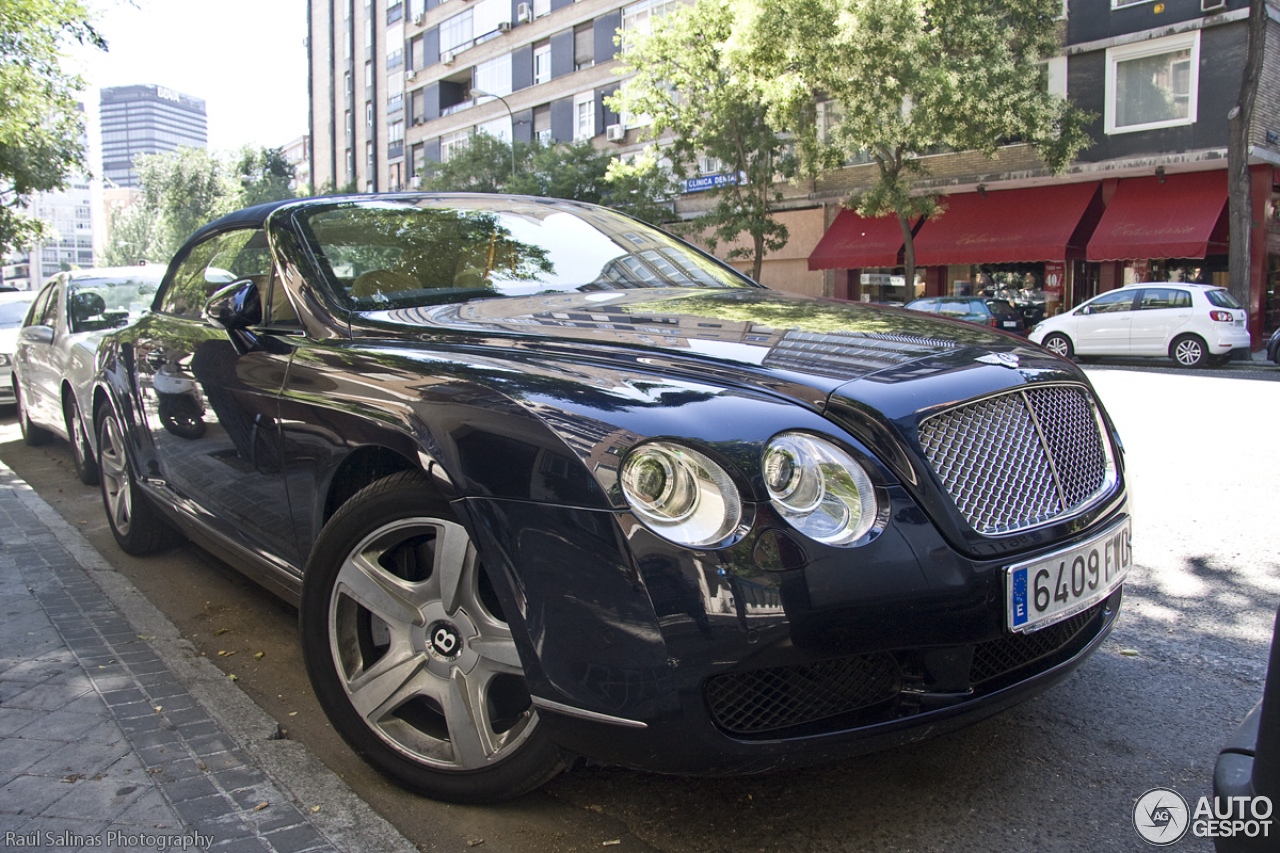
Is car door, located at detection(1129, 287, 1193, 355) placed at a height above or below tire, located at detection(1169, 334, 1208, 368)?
above

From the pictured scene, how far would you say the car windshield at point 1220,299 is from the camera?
16.7m

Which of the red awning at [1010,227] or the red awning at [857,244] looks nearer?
the red awning at [1010,227]

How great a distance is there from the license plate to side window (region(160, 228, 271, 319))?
2595mm

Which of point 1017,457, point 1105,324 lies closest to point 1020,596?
point 1017,457

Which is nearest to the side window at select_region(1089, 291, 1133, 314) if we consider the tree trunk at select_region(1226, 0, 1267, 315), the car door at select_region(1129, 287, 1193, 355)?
the car door at select_region(1129, 287, 1193, 355)

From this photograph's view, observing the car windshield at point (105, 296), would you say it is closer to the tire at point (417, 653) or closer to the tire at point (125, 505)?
the tire at point (125, 505)

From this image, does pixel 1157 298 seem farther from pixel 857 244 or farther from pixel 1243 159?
pixel 857 244

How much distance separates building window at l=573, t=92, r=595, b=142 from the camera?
35438mm

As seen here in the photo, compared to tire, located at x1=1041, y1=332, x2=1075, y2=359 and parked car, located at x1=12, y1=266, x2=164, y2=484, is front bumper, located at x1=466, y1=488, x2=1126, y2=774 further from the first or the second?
tire, located at x1=1041, y1=332, x2=1075, y2=359

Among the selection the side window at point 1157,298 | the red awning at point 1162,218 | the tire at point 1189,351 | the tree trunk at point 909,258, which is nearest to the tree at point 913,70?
the tree trunk at point 909,258

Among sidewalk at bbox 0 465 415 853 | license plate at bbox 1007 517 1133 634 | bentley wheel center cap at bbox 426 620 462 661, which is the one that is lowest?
sidewalk at bbox 0 465 415 853

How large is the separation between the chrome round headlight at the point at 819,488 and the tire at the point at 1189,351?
17.3 meters

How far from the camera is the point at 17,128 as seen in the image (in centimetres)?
1250

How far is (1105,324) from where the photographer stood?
18.0 meters
